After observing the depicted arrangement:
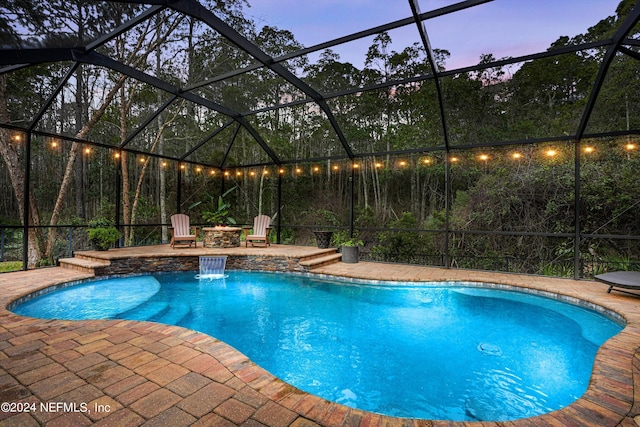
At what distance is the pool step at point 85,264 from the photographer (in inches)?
230

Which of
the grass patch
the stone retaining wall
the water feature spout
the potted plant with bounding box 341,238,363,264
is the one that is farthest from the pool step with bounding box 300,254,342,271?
the grass patch

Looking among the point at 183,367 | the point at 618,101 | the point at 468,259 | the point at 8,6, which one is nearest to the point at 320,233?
the point at 468,259

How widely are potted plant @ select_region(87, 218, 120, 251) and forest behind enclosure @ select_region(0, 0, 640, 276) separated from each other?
1.05ft

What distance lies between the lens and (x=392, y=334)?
12.7 ft

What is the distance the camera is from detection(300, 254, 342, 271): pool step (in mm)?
6848

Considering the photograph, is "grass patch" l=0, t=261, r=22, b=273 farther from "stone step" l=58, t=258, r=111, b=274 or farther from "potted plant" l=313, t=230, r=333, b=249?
"potted plant" l=313, t=230, r=333, b=249

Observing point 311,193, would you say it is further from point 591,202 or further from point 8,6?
point 8,6

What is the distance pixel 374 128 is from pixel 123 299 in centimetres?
977

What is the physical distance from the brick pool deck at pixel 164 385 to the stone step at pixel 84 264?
2.89 metres

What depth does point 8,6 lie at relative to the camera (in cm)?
260

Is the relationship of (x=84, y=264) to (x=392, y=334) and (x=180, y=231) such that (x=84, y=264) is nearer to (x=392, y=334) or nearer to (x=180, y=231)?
(x=180, y=231)

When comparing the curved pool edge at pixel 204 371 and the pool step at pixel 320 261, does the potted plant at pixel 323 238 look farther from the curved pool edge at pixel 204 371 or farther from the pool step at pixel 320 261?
the curved pool edge at pixel 204 371

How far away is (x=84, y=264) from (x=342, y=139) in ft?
20.1

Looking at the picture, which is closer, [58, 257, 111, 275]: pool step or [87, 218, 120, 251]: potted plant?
[58, 257, 111, 275]: pool step
